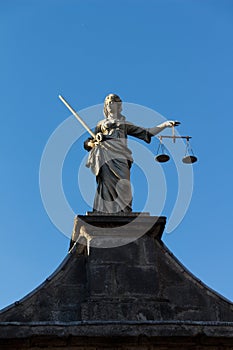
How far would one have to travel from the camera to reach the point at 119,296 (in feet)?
33.7

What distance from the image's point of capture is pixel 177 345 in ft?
30.5

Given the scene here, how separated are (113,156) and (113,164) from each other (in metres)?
0.16

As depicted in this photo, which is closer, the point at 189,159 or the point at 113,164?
the point at 113,164

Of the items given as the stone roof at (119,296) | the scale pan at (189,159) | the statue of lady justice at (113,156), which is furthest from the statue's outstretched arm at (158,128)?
the stone roof at (119,296)

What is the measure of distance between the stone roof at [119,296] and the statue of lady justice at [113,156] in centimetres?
56

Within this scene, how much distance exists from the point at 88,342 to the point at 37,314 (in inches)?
48.2

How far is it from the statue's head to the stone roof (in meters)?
2.49

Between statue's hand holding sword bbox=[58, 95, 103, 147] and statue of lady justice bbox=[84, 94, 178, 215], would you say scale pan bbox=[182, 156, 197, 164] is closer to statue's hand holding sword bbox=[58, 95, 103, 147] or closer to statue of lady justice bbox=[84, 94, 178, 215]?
statue of lady justice bbox=[84, 94, 178, 215]

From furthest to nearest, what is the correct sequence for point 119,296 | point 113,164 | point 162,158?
point 162,158, point 113,164, point 119,296

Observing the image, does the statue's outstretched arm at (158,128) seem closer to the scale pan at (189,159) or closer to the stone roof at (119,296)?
the scale pan at (189,159)

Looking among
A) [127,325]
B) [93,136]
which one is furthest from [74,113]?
[127,325]

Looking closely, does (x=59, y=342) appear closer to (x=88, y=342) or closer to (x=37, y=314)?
(x=88, y=342)

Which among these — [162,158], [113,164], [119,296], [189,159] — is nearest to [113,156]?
[113,164]

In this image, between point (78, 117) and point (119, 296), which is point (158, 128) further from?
point (119, 296)
